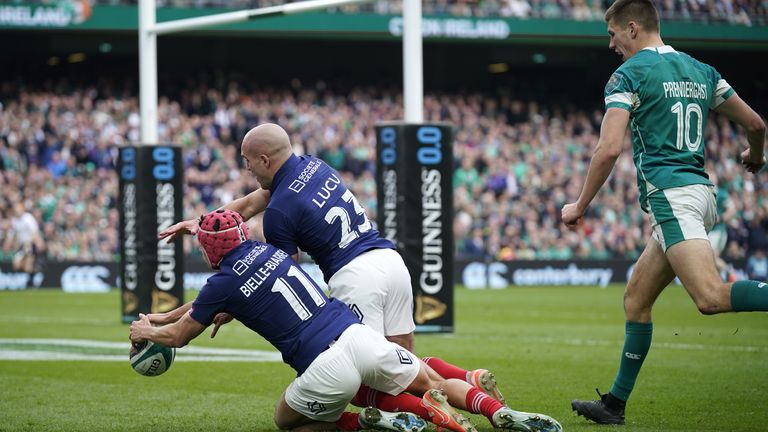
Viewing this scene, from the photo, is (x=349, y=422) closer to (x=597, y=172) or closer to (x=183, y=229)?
(x=183, y=229)

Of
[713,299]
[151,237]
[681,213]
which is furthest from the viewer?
[151,237]

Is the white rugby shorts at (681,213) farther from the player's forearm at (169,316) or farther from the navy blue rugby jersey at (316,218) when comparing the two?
the player's forearm at (169,316)

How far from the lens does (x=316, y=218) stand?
701 centimetres

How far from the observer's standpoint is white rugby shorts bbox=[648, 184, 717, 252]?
6.55 m

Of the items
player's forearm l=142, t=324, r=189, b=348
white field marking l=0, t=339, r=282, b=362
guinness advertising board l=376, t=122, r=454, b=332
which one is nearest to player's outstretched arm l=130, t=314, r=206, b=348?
player's forearm l=142, t=324, r=189, b=348

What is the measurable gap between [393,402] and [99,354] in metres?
6.23

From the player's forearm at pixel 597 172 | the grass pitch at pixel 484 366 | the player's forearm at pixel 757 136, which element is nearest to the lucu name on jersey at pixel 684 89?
the player's forearm at pixel 757 136

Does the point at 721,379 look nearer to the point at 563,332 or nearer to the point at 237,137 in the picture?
the point at 563,332

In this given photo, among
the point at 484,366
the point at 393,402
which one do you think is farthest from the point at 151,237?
the point at 393,402

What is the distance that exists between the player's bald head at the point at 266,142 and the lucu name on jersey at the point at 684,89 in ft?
7.44

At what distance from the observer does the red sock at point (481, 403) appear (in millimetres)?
6521

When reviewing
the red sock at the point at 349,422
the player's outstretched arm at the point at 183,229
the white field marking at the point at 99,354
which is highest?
the player's outstretched arm at the point at 183,229

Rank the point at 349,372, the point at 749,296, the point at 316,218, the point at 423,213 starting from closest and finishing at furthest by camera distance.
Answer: the point at 749,296 < the point at 349,372 < the point at 316,218 < the point at 423,213

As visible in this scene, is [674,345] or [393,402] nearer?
[393,402]
